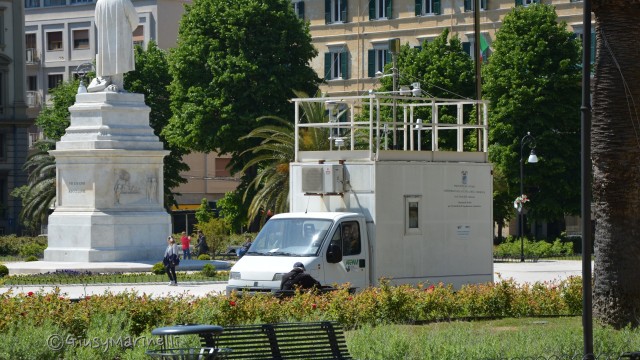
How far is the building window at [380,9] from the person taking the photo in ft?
292

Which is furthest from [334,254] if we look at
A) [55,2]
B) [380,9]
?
[55,2]

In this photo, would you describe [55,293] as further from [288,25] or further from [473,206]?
[288,25]

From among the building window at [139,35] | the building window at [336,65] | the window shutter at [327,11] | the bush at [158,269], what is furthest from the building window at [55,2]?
the bush at [158,269]

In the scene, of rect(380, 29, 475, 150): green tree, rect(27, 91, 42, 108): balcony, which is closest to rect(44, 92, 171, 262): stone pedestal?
rect(380, 29, 475, 150): green tree

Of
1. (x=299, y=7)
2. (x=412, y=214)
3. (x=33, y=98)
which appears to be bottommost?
(x=412, y=214)

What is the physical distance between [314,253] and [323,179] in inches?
59.7

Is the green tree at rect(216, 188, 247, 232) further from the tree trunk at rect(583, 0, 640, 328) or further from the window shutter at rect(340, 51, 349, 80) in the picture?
the tree trunk at rect(583, 0, 640, 328)

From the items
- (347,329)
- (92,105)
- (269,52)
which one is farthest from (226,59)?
(347,329)

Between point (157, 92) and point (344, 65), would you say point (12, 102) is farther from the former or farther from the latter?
point (344, 65)

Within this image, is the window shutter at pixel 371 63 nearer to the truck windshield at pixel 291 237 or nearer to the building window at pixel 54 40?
the building window at pixel 54 40

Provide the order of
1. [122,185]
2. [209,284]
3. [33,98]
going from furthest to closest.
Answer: [33,98] < [122,185] < [209,284]

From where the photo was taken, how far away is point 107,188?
163 feet

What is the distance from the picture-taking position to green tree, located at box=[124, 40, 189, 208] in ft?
269

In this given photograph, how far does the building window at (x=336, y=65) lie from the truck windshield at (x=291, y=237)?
205 ft
